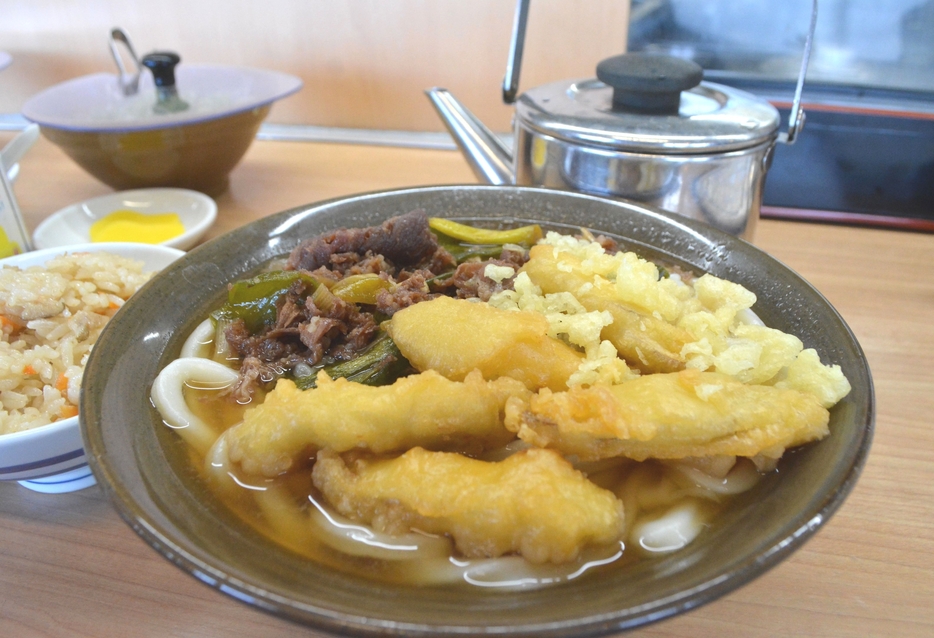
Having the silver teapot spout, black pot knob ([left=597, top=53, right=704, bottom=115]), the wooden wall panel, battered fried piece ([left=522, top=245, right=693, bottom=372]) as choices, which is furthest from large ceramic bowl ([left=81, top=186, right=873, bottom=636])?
the wooden wall panel

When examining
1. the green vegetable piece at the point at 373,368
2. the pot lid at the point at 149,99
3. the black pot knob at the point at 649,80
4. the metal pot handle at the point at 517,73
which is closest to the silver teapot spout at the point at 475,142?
the metal pot handle at the point at 517,73

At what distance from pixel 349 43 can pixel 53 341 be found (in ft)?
7.80

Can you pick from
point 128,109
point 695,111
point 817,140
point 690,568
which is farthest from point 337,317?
point 817,140

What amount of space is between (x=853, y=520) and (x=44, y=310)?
1.81 m

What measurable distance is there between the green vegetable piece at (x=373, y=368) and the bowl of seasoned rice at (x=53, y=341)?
1.49ft

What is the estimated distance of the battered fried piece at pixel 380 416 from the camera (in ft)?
3.06

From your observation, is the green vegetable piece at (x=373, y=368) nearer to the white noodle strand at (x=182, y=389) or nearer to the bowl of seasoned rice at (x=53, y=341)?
the white noodle strand at (x=182, y=389)

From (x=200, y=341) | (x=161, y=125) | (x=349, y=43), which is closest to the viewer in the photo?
(x=200, y=341)

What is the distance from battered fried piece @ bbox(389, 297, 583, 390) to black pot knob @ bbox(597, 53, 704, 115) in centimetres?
103

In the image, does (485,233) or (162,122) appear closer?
(485,233)

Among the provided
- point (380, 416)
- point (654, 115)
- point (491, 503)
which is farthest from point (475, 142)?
point (491, 503)

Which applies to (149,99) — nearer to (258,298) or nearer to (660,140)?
(258,298)

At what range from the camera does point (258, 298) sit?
1338 millimetres

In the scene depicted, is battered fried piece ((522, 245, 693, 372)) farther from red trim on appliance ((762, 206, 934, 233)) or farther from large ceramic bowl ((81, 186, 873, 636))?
red trim on appliance ((762, 206, 934, 233))
